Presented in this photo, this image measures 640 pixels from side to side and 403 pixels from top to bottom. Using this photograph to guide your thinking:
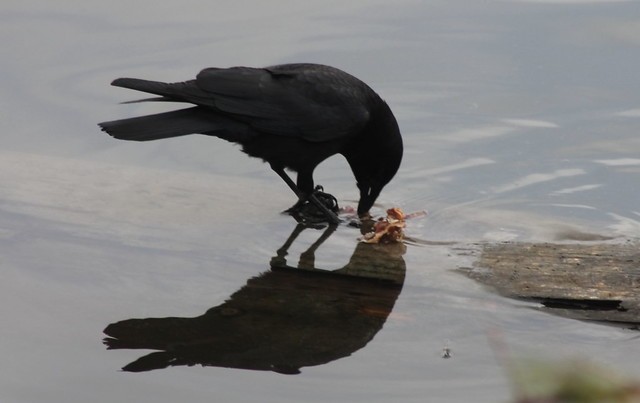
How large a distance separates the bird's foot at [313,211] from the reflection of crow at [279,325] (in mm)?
763

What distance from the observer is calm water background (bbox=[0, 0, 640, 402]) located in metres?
3.93

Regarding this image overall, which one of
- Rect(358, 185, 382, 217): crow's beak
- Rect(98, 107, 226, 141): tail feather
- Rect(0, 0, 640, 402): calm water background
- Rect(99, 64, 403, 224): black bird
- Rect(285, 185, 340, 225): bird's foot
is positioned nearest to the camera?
→ Rect(0, 0, 640, 402): calm water background

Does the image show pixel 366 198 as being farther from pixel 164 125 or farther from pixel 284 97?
pixel 164 125

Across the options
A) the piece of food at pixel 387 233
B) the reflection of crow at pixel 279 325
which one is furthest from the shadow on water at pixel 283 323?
the piece of food at pixel 387 233

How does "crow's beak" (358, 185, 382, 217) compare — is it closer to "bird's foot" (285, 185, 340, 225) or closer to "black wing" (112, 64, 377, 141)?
"bird's foot" (285, 185, 340, 225)

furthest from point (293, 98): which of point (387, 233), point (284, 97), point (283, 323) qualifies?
point (283, 323)

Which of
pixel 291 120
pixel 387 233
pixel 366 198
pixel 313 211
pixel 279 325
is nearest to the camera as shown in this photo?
pixel 279 325

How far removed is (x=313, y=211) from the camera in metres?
5.55

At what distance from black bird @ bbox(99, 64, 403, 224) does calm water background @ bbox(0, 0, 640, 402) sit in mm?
302

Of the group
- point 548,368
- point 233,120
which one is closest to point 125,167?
point 233,120

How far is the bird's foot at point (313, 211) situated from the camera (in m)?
5.48

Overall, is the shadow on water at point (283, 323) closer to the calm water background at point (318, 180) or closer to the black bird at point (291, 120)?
the calm water background at point (318, 180)

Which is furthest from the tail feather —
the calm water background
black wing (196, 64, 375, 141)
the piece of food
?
the piece of food

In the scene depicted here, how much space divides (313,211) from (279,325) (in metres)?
1.44
